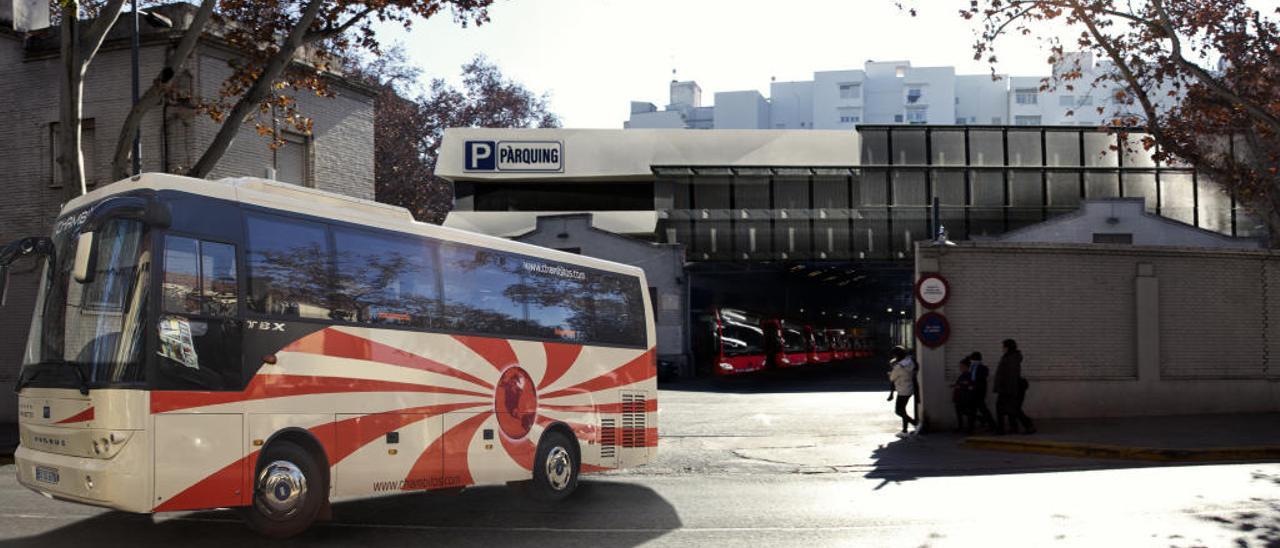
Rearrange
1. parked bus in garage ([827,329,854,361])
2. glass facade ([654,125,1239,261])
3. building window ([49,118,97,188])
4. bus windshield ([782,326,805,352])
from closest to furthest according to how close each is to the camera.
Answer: building window ([49,118,97,188]), glass facade ([654,125,1239,261]), bus windshield ([782,326,805,352]), parked bus in garage ([827,329,854,361])

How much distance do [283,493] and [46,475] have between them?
184 cm

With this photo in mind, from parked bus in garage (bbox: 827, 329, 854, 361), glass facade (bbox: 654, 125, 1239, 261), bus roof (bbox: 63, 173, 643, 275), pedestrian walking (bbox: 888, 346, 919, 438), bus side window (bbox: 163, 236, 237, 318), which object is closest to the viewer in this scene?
bus side window (bbox: 163, 236, 237, 318)

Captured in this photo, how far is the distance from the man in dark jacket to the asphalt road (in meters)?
1.75

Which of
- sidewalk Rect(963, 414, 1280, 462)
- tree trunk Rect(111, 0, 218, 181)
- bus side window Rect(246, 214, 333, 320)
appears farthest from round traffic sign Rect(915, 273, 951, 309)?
bus side window Rect(246, 214, 333, 320)

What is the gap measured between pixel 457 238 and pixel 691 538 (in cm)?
386

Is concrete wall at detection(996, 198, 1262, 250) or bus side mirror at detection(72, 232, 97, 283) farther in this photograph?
concrete wall at detection(996, 198, 1262, 250)

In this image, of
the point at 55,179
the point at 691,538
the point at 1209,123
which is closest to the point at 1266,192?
the point at 1209,123

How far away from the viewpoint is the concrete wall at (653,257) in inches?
1613

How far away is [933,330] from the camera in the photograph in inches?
781

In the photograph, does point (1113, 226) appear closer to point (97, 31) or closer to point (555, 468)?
point (555, 468)

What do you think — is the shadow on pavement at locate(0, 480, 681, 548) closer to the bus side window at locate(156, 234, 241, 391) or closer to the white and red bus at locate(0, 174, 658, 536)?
the white and red bus at locate(0, 174, 658, 536)

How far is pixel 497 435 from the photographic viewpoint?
11.6m

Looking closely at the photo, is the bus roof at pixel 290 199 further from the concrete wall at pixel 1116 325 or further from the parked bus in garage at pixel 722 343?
the parked bus in garage at pixel 722 343

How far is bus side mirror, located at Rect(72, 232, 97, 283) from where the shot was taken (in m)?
8.50
